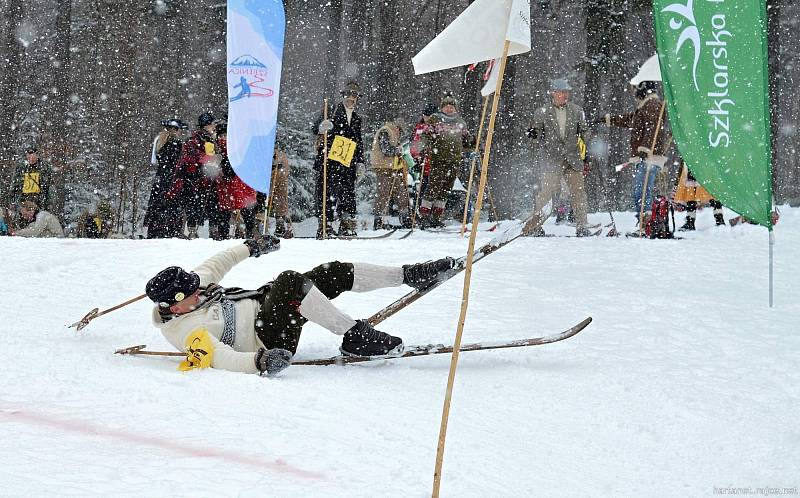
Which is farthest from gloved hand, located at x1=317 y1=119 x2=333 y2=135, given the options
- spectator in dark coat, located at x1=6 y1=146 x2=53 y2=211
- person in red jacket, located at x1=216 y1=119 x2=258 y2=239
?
spectator in dark coat, located at x1=6 y1=146 x2=53 y2=211

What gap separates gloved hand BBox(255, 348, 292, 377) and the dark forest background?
13.8m

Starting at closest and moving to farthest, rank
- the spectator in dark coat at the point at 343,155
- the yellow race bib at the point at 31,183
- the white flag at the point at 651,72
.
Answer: the spectator in dark coat at the point at 343,155 < the white flag at the point at 651,72 < the yellow race bib at the point at 31,183

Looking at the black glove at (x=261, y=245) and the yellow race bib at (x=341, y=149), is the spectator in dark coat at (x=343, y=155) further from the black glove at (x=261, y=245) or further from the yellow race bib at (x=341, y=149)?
the black glove at (x=261, y=245)

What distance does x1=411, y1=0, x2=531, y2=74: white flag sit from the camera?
4366 mm

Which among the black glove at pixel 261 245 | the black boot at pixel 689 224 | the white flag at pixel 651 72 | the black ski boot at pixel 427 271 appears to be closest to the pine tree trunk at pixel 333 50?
the white flag at pixel 651 72

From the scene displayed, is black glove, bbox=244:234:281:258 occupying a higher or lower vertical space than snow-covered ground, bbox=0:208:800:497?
higher

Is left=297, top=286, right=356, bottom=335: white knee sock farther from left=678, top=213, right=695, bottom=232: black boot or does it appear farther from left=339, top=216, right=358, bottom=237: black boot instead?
left=678, top=213, right=695, bottom=232: black boot

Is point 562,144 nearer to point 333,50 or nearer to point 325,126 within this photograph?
point 325,126

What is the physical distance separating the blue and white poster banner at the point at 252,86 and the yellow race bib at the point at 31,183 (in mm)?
4698

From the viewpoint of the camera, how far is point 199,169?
10.1 m

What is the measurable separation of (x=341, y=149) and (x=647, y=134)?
13.1 feet

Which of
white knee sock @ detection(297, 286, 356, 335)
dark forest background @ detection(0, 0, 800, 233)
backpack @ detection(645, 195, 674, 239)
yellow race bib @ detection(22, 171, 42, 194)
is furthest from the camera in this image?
dark forest background @ detection(0, 0, 800, 233)

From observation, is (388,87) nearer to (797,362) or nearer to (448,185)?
(448,185)

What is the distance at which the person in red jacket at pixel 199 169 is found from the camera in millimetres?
10070
